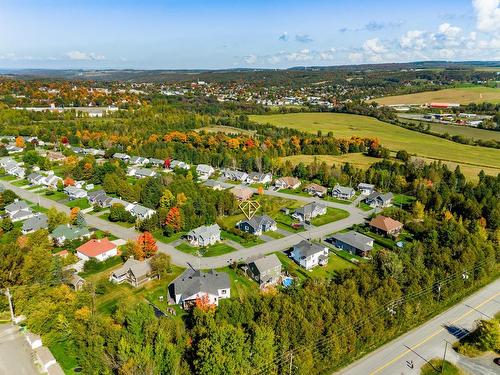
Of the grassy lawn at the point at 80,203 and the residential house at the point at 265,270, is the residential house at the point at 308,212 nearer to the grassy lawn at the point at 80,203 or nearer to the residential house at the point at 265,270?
the residential house at the point at 265,270

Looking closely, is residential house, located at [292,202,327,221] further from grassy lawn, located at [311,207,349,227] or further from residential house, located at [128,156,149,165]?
residential house, located at [128,156,149,165]

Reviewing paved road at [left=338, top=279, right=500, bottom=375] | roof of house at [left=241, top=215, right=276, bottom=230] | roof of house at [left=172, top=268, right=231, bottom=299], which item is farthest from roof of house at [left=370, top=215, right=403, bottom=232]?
roof of house at [left=172, top=268, right=231, bottom=299]

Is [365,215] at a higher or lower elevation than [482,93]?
lower

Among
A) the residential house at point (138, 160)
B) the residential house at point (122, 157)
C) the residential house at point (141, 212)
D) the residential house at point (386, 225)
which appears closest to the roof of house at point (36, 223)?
the residential house at point (141, 212)

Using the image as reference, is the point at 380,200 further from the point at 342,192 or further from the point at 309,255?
the point at 309,255

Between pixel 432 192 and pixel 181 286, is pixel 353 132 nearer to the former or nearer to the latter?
pixel 432 192

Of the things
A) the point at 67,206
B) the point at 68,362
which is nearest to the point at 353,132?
the point at 67,206

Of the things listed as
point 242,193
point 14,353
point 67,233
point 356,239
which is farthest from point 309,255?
point 67,233
